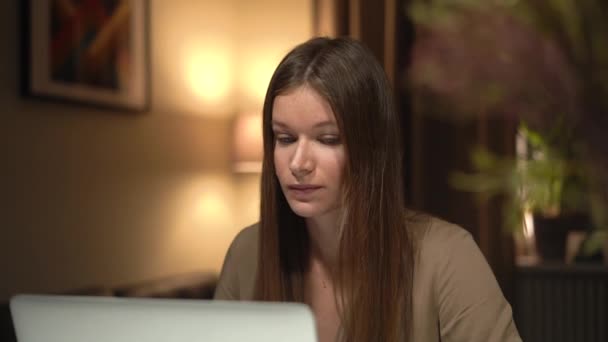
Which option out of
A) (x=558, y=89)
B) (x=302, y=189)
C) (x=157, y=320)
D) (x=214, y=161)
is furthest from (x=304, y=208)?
(x=214, y=161)

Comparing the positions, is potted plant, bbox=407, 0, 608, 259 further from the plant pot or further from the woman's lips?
the plant pot

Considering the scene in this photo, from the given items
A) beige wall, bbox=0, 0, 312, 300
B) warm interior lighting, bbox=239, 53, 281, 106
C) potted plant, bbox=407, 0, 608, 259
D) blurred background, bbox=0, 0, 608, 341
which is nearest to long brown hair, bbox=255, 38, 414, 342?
potted plant, bbox=407, 0, 608, 259

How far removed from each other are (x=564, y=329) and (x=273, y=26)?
2.27 metres

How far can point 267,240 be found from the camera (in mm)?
1393

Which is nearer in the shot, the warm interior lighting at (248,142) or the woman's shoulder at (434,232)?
the woman's shoulder at (434,232)

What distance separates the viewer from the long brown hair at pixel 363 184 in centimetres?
124

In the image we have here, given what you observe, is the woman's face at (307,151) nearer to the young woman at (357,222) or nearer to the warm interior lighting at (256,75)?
the young woman at (357,222)

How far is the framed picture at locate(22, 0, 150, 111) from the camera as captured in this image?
9.69 feet

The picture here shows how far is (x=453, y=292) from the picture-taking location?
51.5 inches

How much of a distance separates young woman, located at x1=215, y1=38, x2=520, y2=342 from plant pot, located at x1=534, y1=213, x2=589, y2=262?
97.1 inches

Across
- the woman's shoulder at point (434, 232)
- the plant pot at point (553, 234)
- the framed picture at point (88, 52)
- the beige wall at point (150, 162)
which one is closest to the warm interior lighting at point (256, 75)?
the beige wall at point (150, 162)

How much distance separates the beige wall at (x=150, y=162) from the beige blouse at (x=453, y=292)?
192 centimetres

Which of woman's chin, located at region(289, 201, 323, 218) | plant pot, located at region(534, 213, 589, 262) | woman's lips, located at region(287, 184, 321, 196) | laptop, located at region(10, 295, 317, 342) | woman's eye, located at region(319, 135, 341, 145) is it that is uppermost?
woman's eye, located at region(319, 135, 341, 145)

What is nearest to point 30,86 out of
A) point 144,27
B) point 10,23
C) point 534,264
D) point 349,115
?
point 10,23
